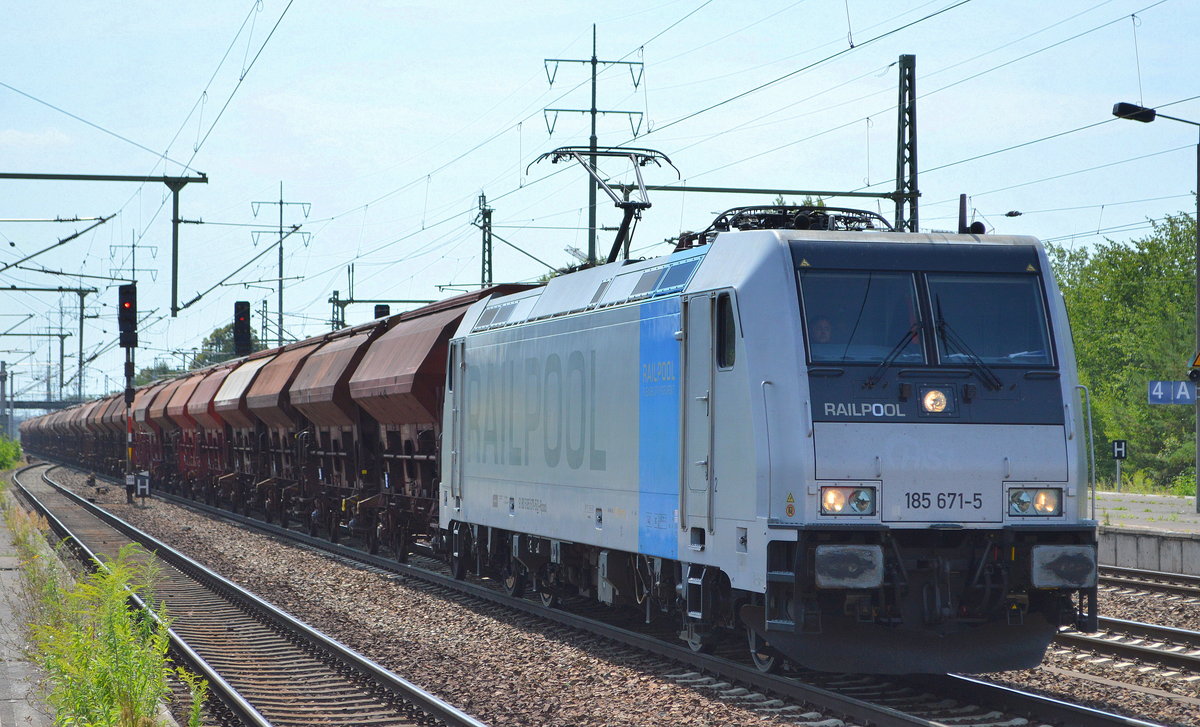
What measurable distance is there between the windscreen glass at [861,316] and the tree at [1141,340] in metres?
39.9

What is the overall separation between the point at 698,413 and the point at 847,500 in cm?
176

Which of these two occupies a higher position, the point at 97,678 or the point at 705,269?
the point at 705,269

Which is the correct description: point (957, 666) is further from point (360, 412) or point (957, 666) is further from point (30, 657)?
point (360, 412)

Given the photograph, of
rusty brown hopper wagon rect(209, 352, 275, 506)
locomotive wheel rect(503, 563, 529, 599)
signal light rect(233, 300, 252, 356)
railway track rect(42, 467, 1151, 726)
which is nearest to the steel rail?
railway track rect(42, 467, 1151, 726)

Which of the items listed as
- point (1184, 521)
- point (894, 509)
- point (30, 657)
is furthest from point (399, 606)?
point (1184, 521)

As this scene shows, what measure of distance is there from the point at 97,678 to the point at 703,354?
201 inches

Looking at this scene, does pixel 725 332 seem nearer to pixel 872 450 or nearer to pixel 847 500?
pixel 872 450

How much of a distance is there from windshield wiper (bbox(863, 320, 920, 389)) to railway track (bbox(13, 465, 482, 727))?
372cm

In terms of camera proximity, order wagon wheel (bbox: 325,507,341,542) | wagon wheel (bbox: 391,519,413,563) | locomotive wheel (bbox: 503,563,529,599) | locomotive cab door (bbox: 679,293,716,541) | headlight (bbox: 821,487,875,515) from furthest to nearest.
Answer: wagon wheel (bbox: 325,507,341,542), wagon wheel (bbox: 391,519,413,563), locomotive wheel (bbox: 503,563,529,599), locomotive cab door (bbox: 679,293,716,541), headlight (bbox: 821,487,875,515)

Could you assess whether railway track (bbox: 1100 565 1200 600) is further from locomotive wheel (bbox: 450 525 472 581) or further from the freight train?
locomotive wheel (bbox: 450 525 472 581)

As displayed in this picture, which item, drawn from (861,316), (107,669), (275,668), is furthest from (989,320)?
(275,668)

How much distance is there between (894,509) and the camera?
9.75 meters

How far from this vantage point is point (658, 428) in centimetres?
1187

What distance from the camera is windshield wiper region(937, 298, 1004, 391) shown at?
10109mm
